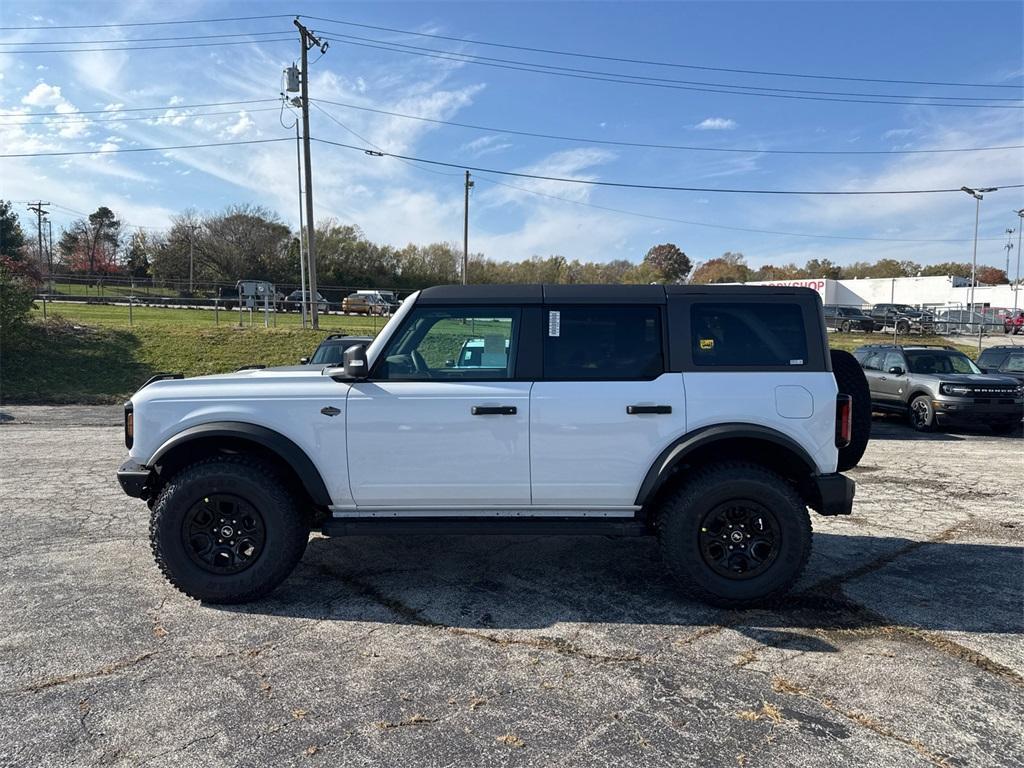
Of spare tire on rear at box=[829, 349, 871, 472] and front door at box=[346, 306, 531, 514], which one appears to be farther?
spare tire on rear at box=[829, 349, 871, 472]

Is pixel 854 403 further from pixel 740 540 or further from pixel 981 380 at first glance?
pixel 981 380

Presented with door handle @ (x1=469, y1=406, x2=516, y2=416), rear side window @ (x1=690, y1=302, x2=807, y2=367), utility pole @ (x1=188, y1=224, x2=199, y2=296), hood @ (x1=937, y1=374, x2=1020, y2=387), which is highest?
utility pole @ (x1=188, y1=224, x2=199, y2=296)

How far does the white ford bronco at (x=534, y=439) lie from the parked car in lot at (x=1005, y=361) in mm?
12957

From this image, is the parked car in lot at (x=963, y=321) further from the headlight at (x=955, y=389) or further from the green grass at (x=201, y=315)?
the green grass at (x=201, y=315)

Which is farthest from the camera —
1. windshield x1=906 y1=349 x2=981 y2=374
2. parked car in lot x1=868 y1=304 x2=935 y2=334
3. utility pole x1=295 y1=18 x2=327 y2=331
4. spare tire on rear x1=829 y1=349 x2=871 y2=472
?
parked car in lot x1=868 y1=304 x2=935 y2=334

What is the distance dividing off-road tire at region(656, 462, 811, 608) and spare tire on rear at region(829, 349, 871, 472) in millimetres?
768

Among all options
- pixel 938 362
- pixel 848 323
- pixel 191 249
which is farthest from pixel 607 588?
pixel 191 249

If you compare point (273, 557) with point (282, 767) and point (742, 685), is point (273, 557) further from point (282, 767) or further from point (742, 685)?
point (742, 685)

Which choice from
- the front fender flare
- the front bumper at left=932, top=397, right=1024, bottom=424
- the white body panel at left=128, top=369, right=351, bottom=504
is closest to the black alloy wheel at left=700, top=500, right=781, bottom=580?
the white body panel at left=128, top=369, right=351, bottom=504

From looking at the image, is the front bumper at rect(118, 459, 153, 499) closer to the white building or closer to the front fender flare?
the front fender flare

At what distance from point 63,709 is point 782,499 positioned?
3.84 metres

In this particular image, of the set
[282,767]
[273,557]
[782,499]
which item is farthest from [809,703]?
[273,557]

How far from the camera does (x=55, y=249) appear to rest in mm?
78625

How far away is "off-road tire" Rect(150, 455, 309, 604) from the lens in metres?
3.97
